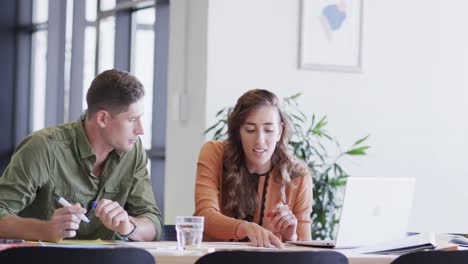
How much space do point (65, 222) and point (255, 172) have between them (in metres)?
1.16

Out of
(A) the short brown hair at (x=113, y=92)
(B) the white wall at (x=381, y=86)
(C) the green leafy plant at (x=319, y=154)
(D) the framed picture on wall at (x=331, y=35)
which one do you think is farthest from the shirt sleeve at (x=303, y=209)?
(D) the framed picture on wall at (x=331, y=35)

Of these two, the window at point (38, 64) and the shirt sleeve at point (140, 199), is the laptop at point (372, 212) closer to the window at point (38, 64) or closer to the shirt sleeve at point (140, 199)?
the shirt sleeve at point (140, 199)

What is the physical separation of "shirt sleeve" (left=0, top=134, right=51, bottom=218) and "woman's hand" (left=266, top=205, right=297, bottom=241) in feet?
2.87

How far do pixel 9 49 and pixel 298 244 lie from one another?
6.93m

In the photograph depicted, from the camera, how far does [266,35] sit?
5.73 metres

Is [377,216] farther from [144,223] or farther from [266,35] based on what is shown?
[266,35]

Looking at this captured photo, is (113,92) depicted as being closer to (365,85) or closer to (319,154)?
(319,154)

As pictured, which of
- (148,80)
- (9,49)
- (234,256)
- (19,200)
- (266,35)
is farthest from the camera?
(9,49)

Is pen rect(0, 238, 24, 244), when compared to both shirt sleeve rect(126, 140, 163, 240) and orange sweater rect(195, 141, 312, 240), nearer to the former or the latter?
shirt sleeve rect(126, 140, 163, 240)

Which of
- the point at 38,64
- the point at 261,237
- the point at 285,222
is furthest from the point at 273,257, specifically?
the point at 38,64

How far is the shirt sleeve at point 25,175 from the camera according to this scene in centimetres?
326

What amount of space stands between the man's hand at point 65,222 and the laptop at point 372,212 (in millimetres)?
833

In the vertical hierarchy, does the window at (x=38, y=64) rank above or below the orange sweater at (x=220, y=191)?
above

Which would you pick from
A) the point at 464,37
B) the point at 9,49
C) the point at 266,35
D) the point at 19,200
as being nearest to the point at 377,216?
the point at 19,200
